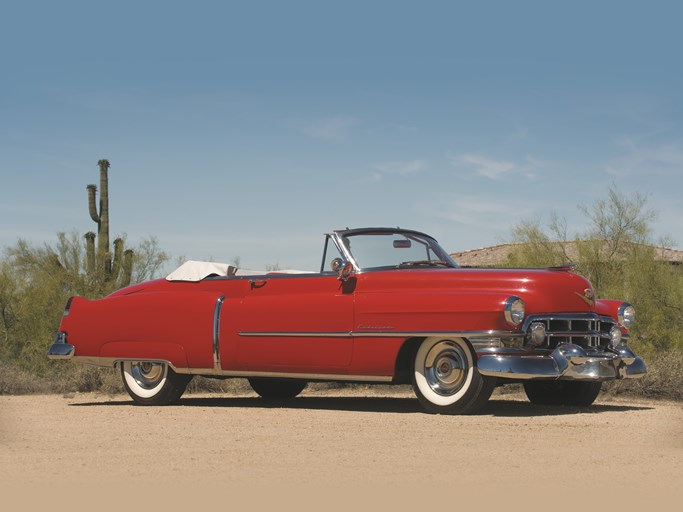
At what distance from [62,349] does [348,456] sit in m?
6.95

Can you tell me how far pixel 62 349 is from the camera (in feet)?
42.9

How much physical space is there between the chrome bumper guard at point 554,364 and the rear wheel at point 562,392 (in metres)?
1.06

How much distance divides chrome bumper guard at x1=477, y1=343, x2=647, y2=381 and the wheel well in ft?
3.11

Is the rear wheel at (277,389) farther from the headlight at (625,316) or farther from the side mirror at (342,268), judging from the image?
the headlight at (625,316)

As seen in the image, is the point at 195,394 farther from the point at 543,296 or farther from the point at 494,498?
the point at 494,498

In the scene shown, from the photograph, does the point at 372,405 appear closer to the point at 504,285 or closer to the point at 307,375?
the point at 307,375

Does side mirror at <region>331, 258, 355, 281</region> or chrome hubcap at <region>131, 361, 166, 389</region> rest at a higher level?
side mirror at <region>331, 258, 355, 281</region>

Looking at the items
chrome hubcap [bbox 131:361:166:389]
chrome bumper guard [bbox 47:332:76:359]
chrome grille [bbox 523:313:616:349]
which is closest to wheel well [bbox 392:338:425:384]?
chrome grille [bbox 523:313:616:349]

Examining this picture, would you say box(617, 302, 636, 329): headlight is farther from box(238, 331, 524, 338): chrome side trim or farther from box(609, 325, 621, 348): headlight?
box(238, 331, 524, 338): chrome side trim

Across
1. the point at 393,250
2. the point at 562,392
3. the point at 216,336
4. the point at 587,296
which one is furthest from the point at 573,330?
the point at 216,336

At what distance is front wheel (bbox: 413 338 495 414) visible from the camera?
9.79 metres

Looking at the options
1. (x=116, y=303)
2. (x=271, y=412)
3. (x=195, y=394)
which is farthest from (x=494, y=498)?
(x=195, y=394)

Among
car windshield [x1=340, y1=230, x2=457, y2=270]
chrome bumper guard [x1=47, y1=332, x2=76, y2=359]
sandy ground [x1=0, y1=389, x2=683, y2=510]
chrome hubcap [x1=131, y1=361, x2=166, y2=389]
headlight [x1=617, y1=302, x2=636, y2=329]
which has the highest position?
car windshield [x1=340, y1=230, x2=457, y2=270]

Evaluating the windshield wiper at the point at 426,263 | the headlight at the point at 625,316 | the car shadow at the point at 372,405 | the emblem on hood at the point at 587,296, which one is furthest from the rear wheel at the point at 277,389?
the emblem on hood at the point at 587,296
